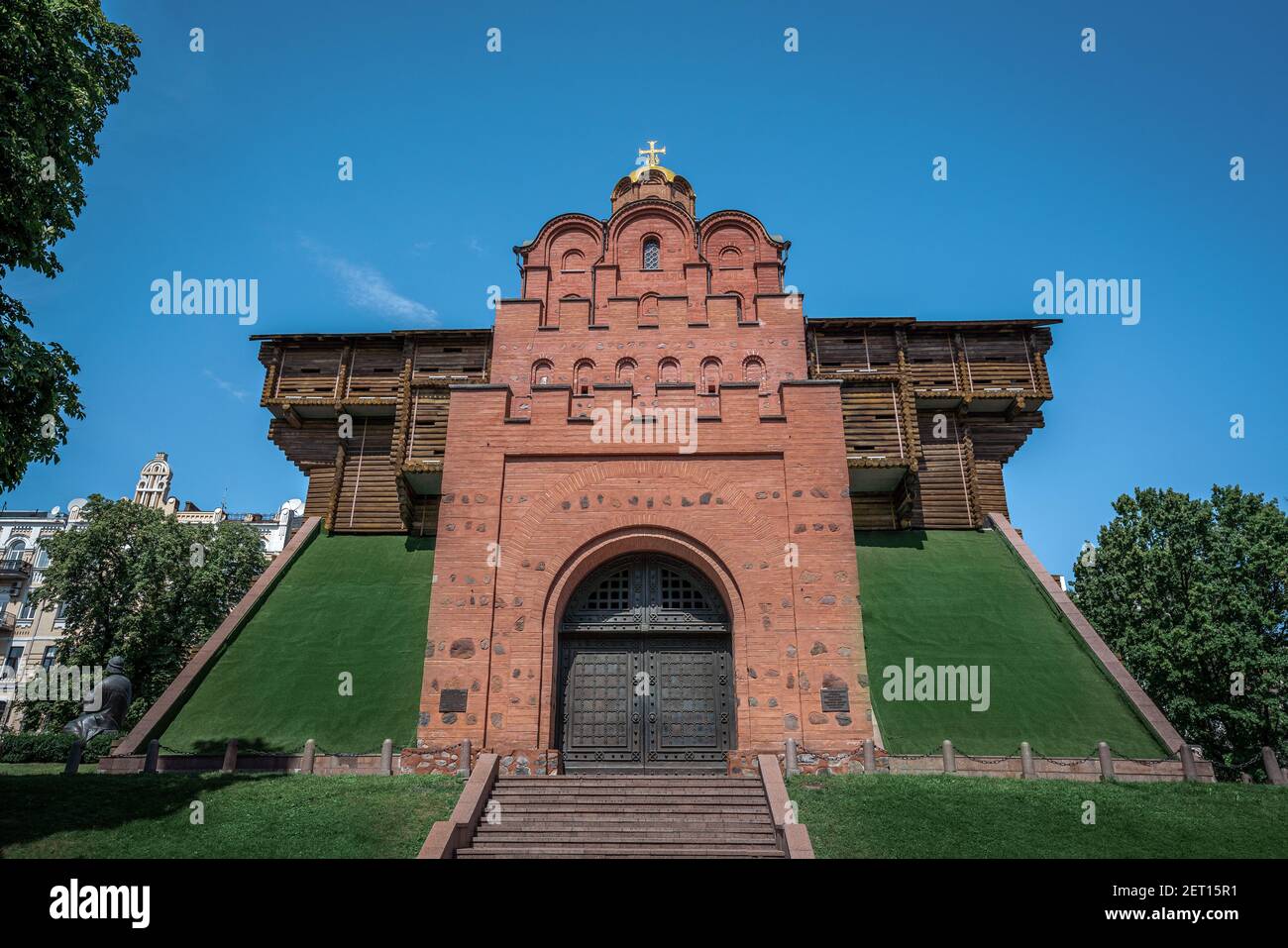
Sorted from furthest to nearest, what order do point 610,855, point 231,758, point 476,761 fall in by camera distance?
1. point 231,758
2. point 476,761
3. point 610,855

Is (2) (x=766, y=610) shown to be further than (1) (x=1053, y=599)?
No

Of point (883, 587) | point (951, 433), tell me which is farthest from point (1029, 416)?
point (883, 587)

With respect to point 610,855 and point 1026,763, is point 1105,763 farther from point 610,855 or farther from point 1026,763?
point 610,855

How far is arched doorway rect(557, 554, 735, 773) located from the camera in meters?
15.4

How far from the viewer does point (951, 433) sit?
1114 inches

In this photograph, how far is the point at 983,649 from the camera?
20.3 metres

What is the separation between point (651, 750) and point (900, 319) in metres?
19.8

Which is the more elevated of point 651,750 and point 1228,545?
point 1228,545

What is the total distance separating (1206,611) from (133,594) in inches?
1575

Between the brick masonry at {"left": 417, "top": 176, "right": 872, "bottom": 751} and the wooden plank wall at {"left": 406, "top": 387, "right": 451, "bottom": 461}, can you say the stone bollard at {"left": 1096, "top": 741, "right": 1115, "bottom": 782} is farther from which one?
the wooden plank wall at {"left": 406, "top": 387, "right": 451, "bottom": 461}

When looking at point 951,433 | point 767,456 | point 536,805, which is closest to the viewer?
point 536,805

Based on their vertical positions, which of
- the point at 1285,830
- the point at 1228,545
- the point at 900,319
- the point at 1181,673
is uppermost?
the point at 900,319

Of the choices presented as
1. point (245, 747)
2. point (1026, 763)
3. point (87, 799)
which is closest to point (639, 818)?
point (1026, 763)

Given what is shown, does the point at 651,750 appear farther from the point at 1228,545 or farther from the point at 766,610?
the point at 1228,545
